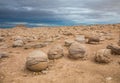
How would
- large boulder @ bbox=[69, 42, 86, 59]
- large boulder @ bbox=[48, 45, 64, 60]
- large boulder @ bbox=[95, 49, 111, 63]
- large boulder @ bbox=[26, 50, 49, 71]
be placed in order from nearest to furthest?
large boulder @ bbox=[26, 50, 49, 71] < large boulder @ bbox=[95, 49, 111, 63] < large boulder @ bbox=[69, 42, 86, 59] < large boulder @ bbox=[48, 45, 64, 60]

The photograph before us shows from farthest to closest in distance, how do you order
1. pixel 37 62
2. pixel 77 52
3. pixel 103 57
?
pixel 77 52 < pixel 103 57 < pixel 37 62

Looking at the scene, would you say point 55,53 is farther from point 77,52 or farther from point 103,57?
point 103,57

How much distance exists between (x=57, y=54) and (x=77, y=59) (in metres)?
0.96

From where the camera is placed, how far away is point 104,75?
7.26 metres

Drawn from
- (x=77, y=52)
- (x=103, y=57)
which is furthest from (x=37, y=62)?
(x=103, y=57)

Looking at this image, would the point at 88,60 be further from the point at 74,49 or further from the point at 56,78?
the point at 56,78

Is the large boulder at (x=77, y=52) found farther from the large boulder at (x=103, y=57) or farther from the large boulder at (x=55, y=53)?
the large boulder at (x=103, y=57)

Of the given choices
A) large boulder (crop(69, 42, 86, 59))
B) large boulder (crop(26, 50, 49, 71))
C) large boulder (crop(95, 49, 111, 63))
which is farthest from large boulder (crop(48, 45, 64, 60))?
large boulder (crop(95, 49, 111, 63))

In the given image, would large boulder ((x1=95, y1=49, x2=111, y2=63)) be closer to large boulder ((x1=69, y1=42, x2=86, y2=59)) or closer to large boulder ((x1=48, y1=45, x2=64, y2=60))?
large boulder ((x1=69, y1=42, x2=86, y2=59))

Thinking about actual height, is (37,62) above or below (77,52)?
below

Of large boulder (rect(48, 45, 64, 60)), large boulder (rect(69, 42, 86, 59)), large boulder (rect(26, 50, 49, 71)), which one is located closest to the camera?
large boulder (rect(26, 50, 49, 71))

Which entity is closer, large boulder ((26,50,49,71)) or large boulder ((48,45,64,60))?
large boulder ((26,50,49,71))

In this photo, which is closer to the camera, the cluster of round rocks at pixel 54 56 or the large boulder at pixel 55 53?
the cluster of round rocks at pixel 54 56

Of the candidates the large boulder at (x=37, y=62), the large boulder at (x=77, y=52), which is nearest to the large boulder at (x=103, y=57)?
the large boulder at (x=77, y=52)
